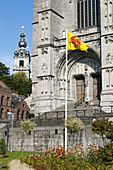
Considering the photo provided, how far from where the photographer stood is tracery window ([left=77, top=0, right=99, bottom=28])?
1559 inches

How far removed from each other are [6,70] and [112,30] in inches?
1458

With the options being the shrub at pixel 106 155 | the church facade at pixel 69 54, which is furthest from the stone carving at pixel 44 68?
the shrub at pixel 106 155

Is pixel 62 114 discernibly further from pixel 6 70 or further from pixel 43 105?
pixel 6 70

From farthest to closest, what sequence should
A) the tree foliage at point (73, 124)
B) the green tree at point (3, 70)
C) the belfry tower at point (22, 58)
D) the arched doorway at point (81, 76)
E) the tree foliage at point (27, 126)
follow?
the belfry tower at point (22, 58) → the green tree at point (3, 70) → the arched doorway at point (81, 76) → the tree foliage at point (27, 126) → the tree foliage at point (73, 124)

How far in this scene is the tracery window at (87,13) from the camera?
3959 cm

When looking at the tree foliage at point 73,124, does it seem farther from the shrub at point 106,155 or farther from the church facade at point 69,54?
the church facade at point 69,54

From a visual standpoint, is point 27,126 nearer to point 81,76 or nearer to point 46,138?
point 46,138

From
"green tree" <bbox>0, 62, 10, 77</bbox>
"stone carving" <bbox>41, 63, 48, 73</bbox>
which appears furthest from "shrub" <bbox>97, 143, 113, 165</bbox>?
"green tree" <bbox>0, 62, 10, 77</bbox>

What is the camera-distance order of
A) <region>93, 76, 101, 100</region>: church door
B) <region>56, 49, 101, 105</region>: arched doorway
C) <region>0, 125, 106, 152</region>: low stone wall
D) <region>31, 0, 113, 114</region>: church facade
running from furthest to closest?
<region>56, 49, 101, 105</region>: arched doorway
<region>93, 76, 101, 100</region>: church door
<region>31, 0, 113, 114</region>: church facade
<region>0, 125, 106, 152</region>: low stone wall

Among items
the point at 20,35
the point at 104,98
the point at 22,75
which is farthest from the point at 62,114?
the point at 20,35

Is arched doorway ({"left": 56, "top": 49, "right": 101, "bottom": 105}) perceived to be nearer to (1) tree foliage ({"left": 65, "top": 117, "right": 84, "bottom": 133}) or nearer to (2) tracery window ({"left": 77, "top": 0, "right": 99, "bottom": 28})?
(2) tracery window ({"left": 77, "top": 0, "right": 99, "bottom": 28})

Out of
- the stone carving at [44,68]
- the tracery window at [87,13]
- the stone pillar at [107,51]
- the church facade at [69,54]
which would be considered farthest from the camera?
the tracery window at [87,13]

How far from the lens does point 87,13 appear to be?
132 ft

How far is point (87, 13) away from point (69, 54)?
6.76 m
